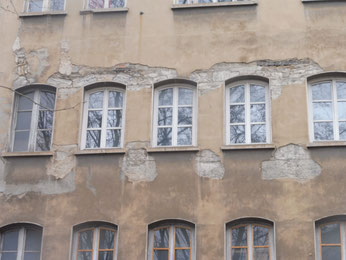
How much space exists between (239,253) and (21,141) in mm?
5554

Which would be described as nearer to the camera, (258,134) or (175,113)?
(258,134)

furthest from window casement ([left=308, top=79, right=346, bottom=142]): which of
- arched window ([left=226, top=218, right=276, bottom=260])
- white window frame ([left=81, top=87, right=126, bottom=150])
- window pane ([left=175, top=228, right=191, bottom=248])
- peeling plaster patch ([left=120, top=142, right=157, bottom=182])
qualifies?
white window frame ([left=81, top=87, right=126, bottom=150])

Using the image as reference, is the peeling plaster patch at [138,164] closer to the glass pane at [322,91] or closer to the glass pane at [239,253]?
the glass pane at [239,253]

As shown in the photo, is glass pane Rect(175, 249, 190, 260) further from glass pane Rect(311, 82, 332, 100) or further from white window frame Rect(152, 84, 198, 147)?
glass pane Rect(311, 82, 332, 100)

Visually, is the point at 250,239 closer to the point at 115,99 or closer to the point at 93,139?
the point at 93,139

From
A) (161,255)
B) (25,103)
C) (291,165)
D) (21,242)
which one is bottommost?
(161,255)

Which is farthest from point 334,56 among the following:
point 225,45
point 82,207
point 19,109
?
point 19,109

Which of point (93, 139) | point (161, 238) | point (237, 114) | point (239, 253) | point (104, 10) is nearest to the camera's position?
point (239, 253)

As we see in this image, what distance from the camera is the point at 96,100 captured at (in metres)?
14.7

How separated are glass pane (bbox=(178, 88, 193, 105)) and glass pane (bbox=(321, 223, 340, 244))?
400cm

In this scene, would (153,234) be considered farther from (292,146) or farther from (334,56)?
(334,56)


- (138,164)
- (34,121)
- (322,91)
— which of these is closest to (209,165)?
(138,164)

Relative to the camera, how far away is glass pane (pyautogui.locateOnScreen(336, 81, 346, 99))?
13.8m

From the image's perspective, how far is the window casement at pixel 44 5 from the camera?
51.4ft
